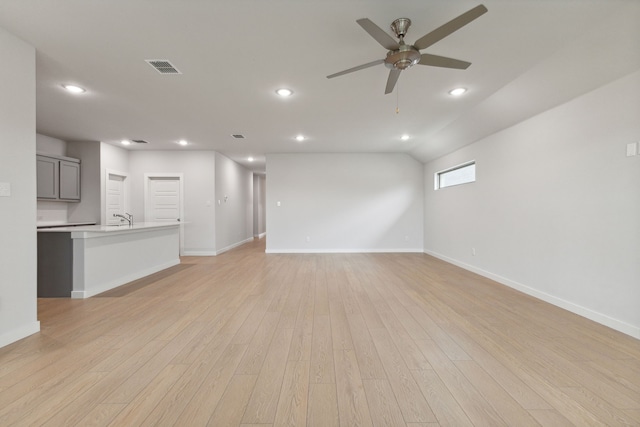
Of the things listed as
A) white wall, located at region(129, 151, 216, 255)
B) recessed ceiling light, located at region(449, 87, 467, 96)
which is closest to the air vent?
recessed ceiling light, located at region(449, 87, 467, 96)

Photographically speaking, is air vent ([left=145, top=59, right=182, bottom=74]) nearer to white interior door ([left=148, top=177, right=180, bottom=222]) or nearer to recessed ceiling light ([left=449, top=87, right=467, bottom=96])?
recessed ceiling light ([left=449, top=87, right=467, bottom=96])

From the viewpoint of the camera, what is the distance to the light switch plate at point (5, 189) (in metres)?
2.29

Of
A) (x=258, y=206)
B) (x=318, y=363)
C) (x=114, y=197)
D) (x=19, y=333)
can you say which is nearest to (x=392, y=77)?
(x=318, y=363)

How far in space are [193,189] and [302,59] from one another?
524cm

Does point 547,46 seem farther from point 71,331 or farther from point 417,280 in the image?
point 71,331

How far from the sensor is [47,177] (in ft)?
17.2

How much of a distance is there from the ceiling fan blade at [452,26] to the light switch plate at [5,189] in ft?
11.3

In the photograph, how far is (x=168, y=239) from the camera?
5516 mm

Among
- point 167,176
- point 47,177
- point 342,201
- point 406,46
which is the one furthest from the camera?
point 342,201

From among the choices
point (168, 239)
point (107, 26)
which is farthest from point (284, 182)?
point (107, 26)

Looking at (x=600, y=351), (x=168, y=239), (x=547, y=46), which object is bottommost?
(x=600, y=351)

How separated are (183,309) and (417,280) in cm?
328

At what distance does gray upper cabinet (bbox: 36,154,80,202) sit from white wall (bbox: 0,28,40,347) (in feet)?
11.5

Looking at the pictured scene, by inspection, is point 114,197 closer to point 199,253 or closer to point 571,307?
point 199,253
